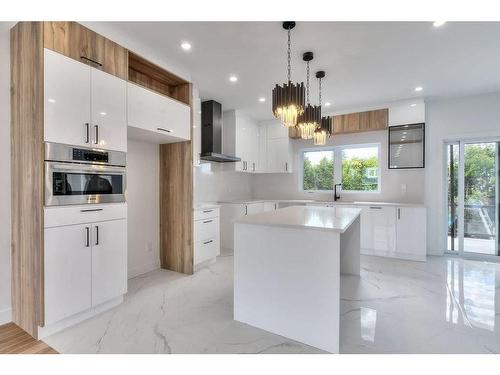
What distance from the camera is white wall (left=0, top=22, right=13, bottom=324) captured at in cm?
204

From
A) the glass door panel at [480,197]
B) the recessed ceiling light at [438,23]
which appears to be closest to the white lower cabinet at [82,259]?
the recessed ceiling light at [438,23]

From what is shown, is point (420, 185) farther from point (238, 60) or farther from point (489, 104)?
point (238, 60)

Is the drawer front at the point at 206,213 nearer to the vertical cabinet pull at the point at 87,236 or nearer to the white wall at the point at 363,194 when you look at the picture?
the vertical cabinet pull at the point at 87,236

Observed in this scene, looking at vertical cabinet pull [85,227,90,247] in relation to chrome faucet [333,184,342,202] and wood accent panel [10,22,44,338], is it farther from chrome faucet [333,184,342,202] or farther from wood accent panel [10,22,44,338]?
chrome faucet [333,184,342,202]

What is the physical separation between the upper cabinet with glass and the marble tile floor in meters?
1.83

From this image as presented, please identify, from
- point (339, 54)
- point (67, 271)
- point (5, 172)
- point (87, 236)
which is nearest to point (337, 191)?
point (339, 54)

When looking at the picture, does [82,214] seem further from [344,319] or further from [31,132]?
[344,319]

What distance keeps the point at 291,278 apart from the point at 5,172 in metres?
2.49

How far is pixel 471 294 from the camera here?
2.61 meters

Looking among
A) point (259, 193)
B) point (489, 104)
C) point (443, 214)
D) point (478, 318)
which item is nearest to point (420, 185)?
point (443, 214)

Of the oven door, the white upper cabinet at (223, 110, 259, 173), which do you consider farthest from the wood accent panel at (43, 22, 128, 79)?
the white upper cabinet at (223, 110, 259, 173)

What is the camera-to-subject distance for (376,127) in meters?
4.31

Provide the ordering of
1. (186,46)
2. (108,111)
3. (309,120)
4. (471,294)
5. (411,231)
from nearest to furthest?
(108,111)
(309,120)
(186,46)
(471,294)
(411,231)
